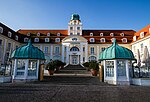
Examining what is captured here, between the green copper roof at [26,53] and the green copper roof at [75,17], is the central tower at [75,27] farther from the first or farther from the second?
the green copper roof at [26,53]

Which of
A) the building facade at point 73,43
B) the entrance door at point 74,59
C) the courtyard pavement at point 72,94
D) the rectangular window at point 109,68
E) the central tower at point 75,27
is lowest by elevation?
the courtyard pavement at point 72,94

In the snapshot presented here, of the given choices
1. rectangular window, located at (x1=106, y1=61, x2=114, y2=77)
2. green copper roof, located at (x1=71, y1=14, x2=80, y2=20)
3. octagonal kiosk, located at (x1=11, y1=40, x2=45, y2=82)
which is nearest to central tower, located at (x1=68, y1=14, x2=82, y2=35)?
green copper roof, located at (x1=71, y1=14, x2=80, y2=20)

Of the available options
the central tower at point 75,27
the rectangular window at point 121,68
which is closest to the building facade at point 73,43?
the central tower at point 75,27

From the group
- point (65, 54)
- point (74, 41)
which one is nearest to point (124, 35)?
point (74, 41)

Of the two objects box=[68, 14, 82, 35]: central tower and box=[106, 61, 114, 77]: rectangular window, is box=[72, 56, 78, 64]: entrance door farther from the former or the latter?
box=[106, 61, 114, 77]: rectangular window

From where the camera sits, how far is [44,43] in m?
41.3

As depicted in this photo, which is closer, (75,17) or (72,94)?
(72,94)

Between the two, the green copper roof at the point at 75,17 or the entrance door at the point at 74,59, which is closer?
the entrance door at the point at 74,59

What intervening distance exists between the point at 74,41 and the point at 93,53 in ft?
23.6

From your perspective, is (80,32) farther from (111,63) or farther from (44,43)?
(111,63)

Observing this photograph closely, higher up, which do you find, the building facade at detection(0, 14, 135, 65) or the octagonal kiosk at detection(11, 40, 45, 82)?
the building facade at detection(0, 14, 135, 65)

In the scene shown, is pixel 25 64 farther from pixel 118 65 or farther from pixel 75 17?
pixel 75 17

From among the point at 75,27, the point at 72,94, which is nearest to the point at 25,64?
the point at 72,94

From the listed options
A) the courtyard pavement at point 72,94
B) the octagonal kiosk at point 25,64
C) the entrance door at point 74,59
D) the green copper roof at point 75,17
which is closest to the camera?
the courtyard pavement at point 72,94
